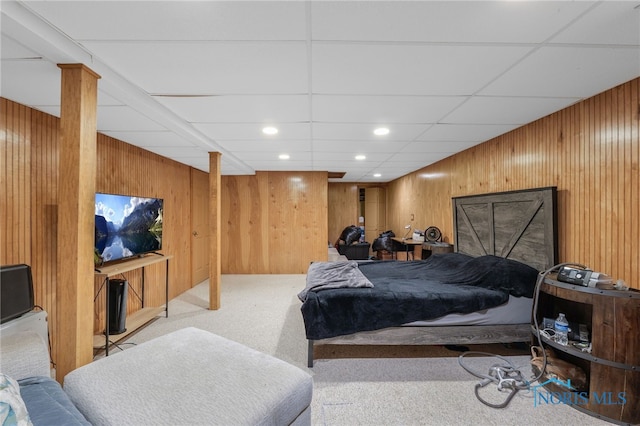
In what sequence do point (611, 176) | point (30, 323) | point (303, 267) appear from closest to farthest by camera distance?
point (30, 323), point (611, 176), point (303, 267)

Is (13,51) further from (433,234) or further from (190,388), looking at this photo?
(433,234)

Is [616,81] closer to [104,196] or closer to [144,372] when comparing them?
[144,372]

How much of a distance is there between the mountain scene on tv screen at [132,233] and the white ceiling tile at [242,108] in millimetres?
1346

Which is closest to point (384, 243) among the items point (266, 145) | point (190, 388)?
point (266, 145)

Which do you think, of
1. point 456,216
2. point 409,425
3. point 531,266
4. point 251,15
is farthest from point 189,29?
point 456,216

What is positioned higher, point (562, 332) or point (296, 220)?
point (296, 220)

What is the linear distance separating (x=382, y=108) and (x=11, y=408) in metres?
2.71

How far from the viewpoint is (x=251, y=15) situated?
1.25m

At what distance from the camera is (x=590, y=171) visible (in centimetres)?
215

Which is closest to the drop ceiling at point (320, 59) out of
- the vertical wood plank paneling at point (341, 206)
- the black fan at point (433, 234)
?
the black fan at point (433, 234)

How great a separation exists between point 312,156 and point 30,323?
3538 millimetres

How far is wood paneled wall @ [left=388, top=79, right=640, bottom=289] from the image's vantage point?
1.87m

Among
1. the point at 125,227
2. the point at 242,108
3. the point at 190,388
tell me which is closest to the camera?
the point at 190,388

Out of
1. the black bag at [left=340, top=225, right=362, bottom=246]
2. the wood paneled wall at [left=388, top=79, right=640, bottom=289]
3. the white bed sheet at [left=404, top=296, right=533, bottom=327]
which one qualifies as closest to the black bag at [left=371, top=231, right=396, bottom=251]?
the black bag at [left=340, top=225, right=362, bottom=246]
